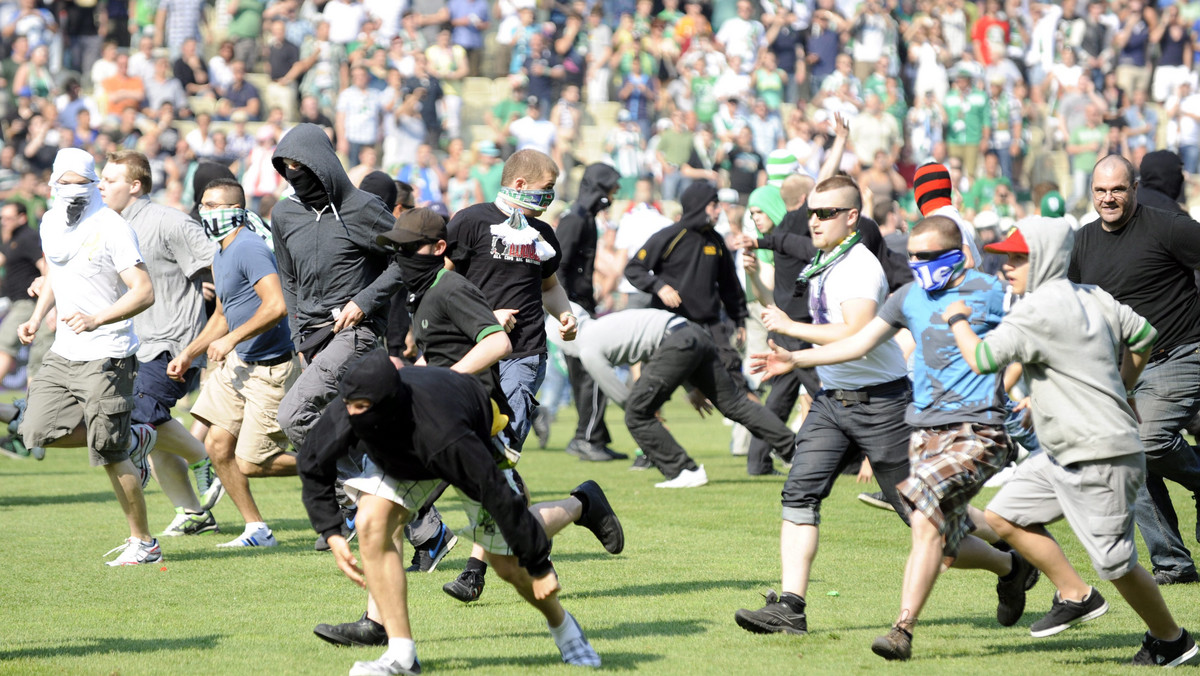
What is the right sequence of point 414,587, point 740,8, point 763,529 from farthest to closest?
point 740,8 < point 763,529 < point 414,587

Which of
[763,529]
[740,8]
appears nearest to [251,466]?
[763,529]

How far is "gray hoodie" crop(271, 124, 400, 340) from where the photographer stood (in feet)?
25.2

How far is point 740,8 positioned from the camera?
2641cm

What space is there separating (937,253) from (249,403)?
4500mm

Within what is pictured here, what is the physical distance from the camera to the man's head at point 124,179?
9281 mm

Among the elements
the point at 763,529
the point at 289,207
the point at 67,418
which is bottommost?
the point at 763,529

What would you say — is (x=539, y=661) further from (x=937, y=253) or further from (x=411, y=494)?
(x=937, y=253)

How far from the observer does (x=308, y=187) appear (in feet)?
25.3

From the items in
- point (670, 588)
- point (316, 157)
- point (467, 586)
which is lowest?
point (670, 588)

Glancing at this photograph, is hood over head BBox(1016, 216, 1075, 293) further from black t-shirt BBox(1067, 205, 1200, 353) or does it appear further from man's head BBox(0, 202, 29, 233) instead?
man's head BBox(0, 202, 29, 233)

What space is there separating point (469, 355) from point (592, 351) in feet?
20.3

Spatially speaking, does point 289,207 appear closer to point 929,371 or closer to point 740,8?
point 929,371

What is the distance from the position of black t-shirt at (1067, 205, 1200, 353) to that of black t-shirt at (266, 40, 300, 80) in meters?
18.4

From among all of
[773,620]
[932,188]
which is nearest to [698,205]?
[932,188]
